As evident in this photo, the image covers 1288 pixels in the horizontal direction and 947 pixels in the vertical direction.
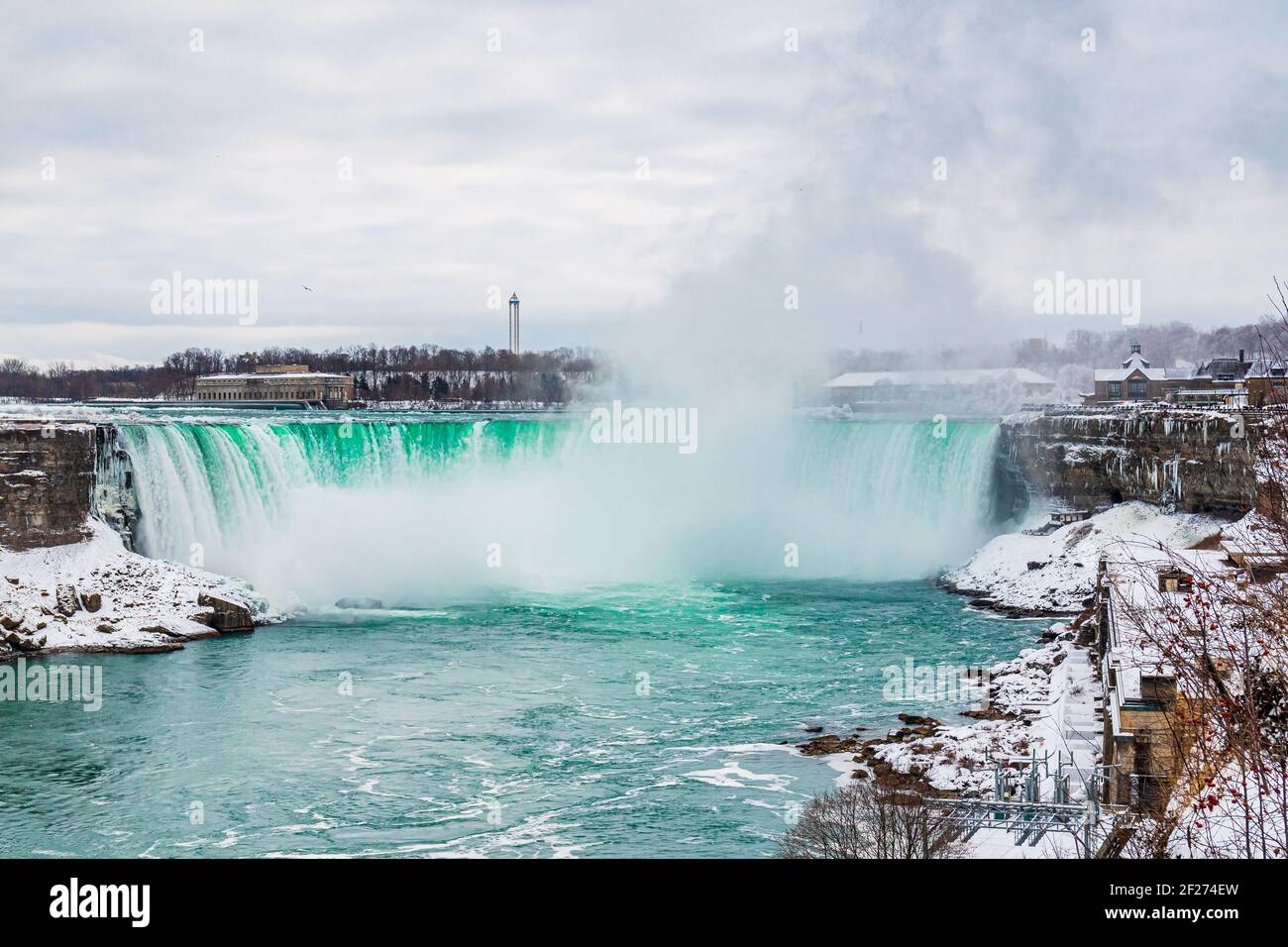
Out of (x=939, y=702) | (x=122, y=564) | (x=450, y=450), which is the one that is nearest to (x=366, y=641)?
(x=122, y=564)

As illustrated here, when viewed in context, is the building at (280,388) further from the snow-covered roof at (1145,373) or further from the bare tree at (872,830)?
the bare tree at (872,830)

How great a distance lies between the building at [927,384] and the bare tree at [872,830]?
6225 cm

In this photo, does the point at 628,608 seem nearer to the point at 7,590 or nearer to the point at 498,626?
the point at 498,626

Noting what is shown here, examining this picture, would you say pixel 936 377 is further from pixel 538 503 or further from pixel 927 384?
pixel 538 503

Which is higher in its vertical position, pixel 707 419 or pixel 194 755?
pixel 707 419

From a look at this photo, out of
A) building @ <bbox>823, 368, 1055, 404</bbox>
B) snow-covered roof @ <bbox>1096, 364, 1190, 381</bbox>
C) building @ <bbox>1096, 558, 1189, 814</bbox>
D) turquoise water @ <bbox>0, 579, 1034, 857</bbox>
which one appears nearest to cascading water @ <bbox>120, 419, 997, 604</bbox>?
turquoise water @ <bbox>0, 579, 1034, 857</bbox>

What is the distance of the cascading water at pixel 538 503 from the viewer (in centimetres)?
3381

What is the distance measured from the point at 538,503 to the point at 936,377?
43.9 m

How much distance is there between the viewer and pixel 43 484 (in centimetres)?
2992

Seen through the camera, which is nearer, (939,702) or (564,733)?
(564,733)

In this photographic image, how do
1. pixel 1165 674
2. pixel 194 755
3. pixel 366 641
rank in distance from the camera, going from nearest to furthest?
pixel 1165 674 < pixel 194 755 < pixel 366 641

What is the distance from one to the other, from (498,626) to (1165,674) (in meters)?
17.5

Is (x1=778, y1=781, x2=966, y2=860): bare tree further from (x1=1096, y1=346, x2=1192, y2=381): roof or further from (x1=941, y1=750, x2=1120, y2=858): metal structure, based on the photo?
(x1=1096, y1=346, x2=1192, y2=381): roof

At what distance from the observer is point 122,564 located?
97.3 feet
